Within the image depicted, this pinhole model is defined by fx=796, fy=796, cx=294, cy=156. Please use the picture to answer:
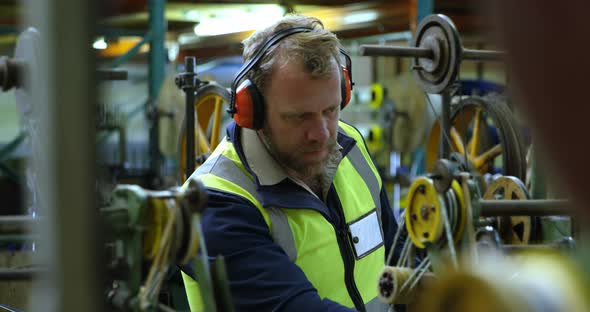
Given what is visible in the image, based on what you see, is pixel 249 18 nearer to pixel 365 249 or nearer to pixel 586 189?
pixel 365 249

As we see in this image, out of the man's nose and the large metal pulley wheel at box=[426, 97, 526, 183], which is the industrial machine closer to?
the large metal pulley wheel at box=[426, 97, 526, 183]

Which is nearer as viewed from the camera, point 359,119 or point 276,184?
point 276,184

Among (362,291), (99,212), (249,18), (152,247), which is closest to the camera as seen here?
(99,212)

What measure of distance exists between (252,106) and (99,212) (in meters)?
1.03

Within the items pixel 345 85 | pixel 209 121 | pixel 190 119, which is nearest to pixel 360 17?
pixel 209 121

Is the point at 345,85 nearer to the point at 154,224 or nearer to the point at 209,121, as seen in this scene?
the point at 154,224

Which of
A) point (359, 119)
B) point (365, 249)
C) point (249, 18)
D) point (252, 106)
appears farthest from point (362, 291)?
point (249, 18)

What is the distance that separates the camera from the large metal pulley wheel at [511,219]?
6.06 feet

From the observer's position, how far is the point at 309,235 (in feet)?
4.96

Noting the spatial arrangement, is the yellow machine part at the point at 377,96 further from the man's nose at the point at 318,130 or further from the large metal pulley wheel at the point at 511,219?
the man's nose at the point at 318,130

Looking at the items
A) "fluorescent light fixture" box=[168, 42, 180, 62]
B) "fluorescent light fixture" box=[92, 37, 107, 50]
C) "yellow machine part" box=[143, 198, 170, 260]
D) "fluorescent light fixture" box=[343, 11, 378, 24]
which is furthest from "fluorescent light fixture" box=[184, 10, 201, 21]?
"fluorescent light fixture" box=[92, 37, 107, 50]

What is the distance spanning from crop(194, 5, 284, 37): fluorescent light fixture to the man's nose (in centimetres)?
514

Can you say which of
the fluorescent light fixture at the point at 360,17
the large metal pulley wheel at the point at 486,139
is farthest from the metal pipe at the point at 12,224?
the fluorescent light fixture at the point at 360,17

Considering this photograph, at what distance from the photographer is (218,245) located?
1.44 meters
